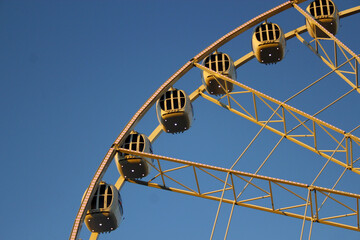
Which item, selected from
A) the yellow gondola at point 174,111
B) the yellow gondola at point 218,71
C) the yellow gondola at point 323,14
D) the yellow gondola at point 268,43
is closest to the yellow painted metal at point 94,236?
the yellow gondola at point 174,111

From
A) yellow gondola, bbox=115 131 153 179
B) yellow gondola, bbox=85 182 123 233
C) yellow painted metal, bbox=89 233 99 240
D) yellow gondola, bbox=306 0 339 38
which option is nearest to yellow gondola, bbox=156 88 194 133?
yellow gondola, bbox=115 131 153 179

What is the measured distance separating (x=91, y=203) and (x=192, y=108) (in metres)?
4.35

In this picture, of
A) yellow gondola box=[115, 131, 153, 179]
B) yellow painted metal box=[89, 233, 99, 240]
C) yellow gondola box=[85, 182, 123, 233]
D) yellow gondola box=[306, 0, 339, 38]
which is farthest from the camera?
yellow gondola box=[306, 0, 339, 38]

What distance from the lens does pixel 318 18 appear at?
84.9 feet

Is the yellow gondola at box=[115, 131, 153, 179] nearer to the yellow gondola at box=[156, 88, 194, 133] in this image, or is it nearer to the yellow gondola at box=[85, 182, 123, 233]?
the yellow gondola at box=[156, 88, 194, 133]

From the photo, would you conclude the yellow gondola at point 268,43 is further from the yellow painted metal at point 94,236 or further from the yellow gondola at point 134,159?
the yellow painted metal at point 94,236

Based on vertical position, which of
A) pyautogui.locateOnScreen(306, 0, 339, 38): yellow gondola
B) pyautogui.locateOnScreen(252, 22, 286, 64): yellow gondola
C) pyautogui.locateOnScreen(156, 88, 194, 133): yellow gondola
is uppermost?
pyautogui.locateOnScreen(306, 0, 339, 38): yellow gondola

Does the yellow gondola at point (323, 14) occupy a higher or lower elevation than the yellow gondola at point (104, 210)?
higher

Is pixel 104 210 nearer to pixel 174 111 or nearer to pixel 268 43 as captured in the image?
pixel 174 111

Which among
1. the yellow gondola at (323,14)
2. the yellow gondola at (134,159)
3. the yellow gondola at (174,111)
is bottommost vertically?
the yellow gondola at (134,159)

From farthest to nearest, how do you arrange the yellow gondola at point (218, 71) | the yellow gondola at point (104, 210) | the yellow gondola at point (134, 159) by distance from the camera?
the yellow gondola at point (218, 71) → the yellow gondola at point (134, 159) → the yellow gondola at point (104, 210)

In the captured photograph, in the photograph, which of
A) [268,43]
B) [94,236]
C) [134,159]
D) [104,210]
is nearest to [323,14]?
[268,43]

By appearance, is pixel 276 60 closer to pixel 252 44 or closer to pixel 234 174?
pixel 252 44

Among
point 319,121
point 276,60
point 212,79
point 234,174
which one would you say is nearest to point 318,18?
point 276,60
